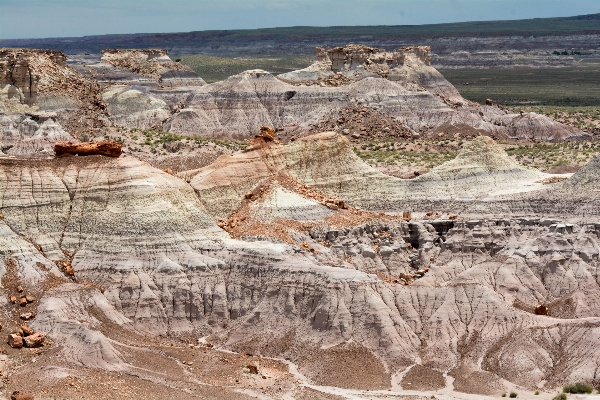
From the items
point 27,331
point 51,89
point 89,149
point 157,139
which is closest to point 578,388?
point 27,331

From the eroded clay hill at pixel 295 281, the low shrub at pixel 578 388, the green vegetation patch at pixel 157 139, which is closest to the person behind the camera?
the low shrub at pixel 578 388

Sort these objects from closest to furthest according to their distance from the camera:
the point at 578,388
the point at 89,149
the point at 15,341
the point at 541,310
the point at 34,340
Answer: the point at 578,388
the point at 15,341
the point at 34,340
the point at 541,310
the point at 89,149

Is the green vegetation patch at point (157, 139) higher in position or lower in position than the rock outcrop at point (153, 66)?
lower

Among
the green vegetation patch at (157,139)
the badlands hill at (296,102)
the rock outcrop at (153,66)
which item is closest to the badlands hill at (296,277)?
the green vegetation patch at (157,139)

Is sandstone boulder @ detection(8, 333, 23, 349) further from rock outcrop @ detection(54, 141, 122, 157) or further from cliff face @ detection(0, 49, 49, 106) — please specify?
cliff face @ detection(0, 49, 49, 106)

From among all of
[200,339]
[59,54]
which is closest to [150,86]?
[59,54]

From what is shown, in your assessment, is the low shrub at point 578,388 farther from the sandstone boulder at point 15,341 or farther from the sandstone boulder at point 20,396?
the sandstone boulder at point 15,341

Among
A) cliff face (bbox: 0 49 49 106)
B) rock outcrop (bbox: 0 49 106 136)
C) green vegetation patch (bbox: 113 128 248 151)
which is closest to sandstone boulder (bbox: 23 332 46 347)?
rock outcrop (bbox: 0 49 106 136)

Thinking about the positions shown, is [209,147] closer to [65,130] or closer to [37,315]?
[65,130]

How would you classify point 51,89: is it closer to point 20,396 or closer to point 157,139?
point 157,139
